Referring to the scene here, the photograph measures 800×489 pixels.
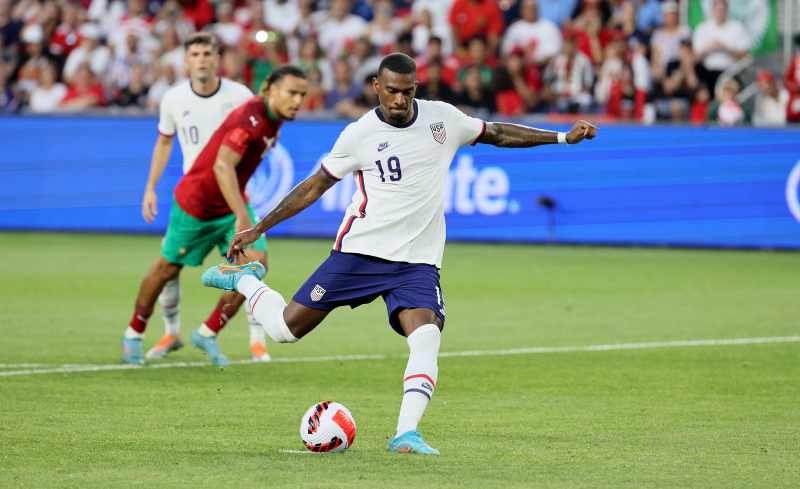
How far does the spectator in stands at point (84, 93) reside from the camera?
21.3 metres

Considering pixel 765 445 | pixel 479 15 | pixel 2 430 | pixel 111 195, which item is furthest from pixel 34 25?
pixel 765 445

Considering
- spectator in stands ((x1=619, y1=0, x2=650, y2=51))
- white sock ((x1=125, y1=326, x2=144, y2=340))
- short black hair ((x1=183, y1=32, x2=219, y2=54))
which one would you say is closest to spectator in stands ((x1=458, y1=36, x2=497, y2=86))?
spectator in stands ((x1=619, y1=0, x2=650, y2=51))

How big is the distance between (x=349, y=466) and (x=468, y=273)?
959 centimetres

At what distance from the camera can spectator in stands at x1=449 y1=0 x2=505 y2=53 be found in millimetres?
20547

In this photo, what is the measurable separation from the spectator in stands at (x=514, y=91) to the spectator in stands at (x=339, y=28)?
11.3 ft

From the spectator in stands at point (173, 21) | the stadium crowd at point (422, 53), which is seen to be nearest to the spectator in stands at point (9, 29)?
the stadium crowd at point (422, 53)

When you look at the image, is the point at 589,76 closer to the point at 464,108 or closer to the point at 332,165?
the point at 464,108

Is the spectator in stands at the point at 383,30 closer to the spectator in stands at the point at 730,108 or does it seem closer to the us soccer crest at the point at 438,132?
the spectator in stands at the point at 730,108

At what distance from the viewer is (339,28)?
2177 centimetres

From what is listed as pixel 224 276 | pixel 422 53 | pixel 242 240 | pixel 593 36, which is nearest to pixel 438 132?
pixel 242 240

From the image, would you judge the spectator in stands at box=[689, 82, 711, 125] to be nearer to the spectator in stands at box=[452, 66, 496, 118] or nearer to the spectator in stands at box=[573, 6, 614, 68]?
the spectator in stands at box=[573, 6, 614, 68]

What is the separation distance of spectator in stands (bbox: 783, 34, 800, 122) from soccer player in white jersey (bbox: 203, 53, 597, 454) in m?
12.4

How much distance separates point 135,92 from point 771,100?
36.8 feet

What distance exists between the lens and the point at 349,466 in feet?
17.5
